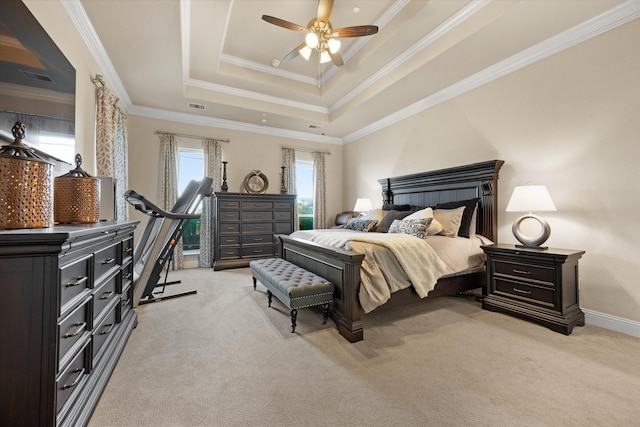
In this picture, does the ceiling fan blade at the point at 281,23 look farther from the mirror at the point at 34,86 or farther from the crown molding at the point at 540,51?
the crown molding at the point at 540,51

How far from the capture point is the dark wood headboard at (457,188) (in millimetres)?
3525

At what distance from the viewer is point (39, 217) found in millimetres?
1186

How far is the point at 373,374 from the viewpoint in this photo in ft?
5.95

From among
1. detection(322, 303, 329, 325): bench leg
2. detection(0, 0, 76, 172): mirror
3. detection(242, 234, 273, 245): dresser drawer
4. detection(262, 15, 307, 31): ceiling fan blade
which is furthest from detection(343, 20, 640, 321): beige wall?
detection(0, 0, 76, 172): mirror

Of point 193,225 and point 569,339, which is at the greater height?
point 193,225

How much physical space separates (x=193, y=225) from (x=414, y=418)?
5330mm

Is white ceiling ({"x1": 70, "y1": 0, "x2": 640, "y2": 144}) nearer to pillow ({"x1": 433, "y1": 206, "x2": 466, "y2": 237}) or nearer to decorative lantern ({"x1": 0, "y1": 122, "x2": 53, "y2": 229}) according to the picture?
pillow ({"x1": 433, "y1": 206, "x2": 466, "y2": 237})

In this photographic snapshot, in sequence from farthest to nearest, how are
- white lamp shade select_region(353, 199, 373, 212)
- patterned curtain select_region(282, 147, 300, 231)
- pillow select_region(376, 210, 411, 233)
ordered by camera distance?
patterned curtain select_region(282, 147, 300, 231)
white lamp shade select_region(353, 199, 373, 212)
pillow select_region(376, 210, 411, 233)

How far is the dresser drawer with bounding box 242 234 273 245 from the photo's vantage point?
526 cm

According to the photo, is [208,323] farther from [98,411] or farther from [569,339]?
[569,339]

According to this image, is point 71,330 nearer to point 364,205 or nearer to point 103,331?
point 103,331

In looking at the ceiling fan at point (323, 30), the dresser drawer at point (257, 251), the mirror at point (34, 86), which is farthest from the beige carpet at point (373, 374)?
the ceiling fan at point (323, 30)

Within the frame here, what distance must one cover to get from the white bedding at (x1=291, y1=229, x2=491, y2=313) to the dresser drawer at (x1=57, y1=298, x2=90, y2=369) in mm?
1868

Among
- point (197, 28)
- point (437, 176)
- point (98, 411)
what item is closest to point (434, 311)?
point (437, 176)
